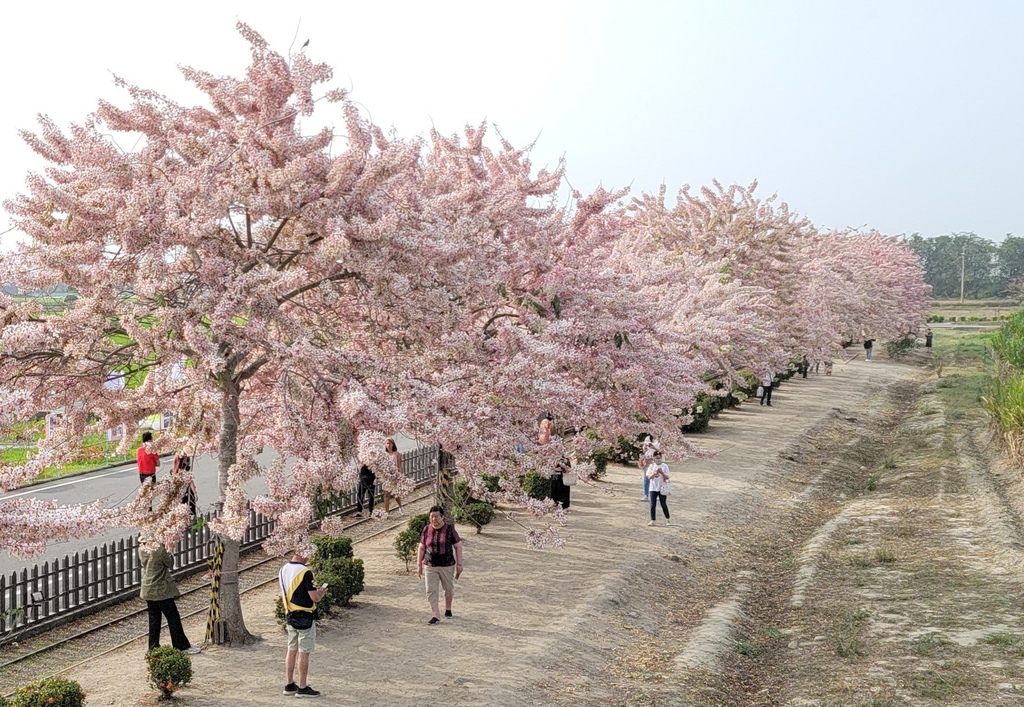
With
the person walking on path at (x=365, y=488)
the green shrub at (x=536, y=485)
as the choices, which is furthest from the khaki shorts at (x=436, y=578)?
the green shrub at (x=536, y=485)

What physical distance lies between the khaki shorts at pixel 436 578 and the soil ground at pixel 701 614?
1.64 feet

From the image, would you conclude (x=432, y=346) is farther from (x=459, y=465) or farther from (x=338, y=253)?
(x=338, y=253)

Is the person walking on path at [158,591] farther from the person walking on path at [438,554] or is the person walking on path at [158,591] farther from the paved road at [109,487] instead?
the paved road at [109,487]

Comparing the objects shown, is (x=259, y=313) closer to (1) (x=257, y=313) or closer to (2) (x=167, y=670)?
(1) (x=257, y=313)

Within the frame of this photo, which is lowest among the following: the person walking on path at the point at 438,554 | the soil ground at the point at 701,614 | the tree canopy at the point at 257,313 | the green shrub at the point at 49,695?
the soil ground at the point at 701,614

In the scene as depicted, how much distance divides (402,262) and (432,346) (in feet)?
4.87

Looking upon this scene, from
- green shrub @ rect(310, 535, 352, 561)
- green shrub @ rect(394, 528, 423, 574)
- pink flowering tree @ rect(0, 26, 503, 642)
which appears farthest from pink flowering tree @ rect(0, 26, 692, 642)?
green shrub @ rect(394, 528, 423, 574)

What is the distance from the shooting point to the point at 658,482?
767 inches

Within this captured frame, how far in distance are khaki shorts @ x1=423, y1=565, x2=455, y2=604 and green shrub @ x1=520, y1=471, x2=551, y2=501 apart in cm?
714

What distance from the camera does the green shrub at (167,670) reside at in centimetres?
1002

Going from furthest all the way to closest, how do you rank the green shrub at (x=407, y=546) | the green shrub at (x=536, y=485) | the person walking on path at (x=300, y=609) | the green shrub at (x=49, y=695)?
1. the green shrub at (x=536, y=485)
2. the green shrub at (x=407, y=546)
3. the person walking on path at (x=300, y=609)
4. the green shrub at (x=49, y=695)

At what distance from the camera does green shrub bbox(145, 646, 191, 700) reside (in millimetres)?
10016

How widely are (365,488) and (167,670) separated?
33.9 feet

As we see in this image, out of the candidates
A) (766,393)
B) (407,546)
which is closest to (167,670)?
(407,546)
